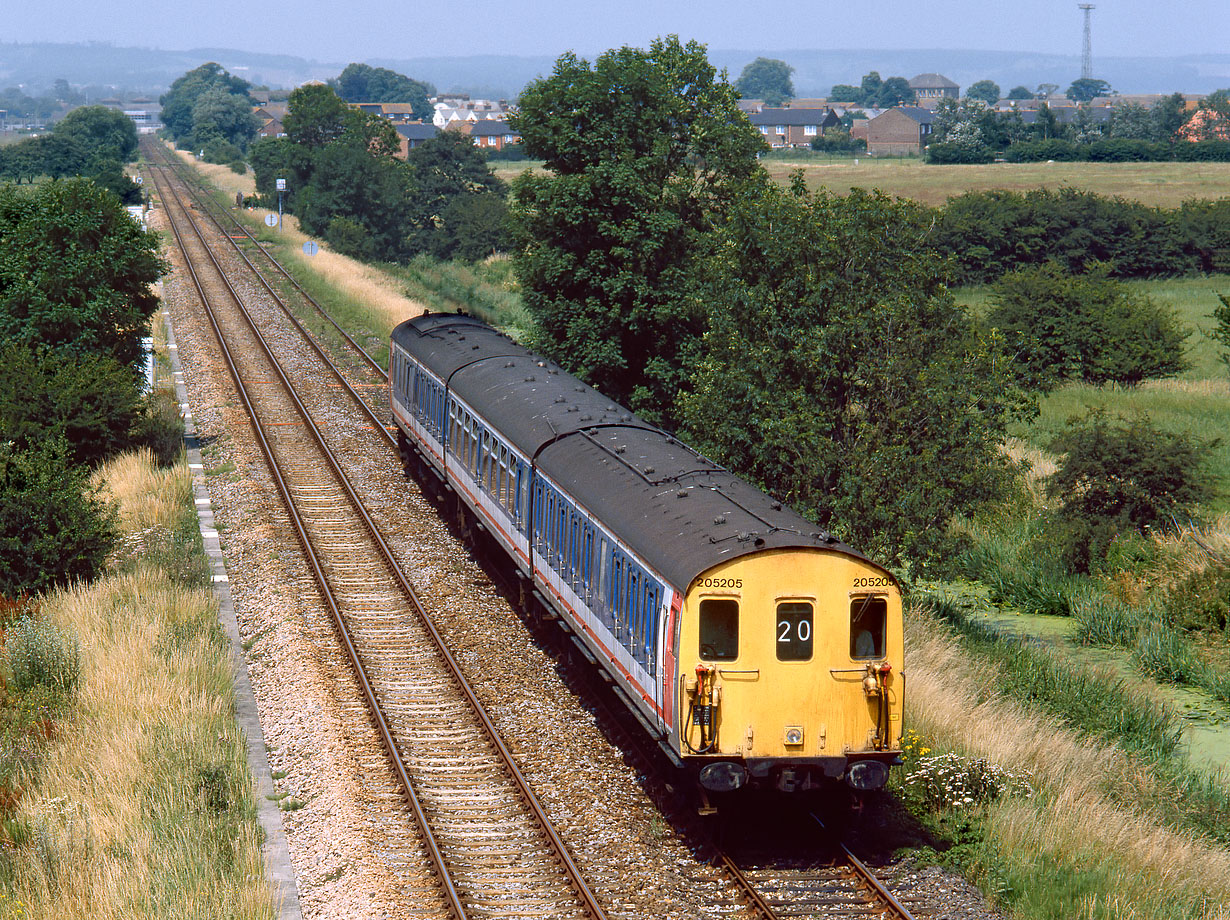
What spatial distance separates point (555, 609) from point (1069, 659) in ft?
28.5

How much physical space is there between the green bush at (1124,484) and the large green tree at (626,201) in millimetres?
10312

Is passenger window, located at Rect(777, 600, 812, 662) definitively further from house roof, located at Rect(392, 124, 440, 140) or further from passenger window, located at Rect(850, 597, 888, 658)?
house roof, located at Rect(392, 124, 440, 140)

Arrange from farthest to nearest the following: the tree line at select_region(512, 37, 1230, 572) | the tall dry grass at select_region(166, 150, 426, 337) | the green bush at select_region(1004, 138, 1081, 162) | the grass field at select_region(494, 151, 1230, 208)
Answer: the green bush at select_region(1004, 138, 1081, 162) → the grass field at select_region(494, 151, 1230, 208) → the tall dry grass at select_region(166, 150, 426, 337) → the tree line at select_region(512, 37, 1230, 572)

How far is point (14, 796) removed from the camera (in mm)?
14227

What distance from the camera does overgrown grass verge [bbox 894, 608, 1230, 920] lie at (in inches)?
460

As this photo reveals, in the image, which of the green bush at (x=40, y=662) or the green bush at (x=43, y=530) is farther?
the green bush at (x=43, y=530)

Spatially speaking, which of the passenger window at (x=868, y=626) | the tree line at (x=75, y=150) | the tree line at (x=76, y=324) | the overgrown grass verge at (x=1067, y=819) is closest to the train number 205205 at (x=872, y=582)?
the passenger window at (x=868, y=626)

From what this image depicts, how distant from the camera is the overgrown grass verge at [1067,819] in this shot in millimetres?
11688

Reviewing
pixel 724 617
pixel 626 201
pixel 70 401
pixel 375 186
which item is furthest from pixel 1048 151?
pixel 724 617

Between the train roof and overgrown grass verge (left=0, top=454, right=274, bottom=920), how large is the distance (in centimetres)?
497

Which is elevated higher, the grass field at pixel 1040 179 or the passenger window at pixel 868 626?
the grass field at pixel 1040 179

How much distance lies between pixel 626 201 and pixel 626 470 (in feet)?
61.1

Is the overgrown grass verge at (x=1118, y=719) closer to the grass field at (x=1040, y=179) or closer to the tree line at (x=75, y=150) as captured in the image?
the grass field at (x=1040, y=179)

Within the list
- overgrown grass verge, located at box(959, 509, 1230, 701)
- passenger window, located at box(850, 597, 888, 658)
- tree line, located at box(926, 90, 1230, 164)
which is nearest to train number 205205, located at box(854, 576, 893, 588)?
passenger window, located at box(850, 597, 888, 658)
